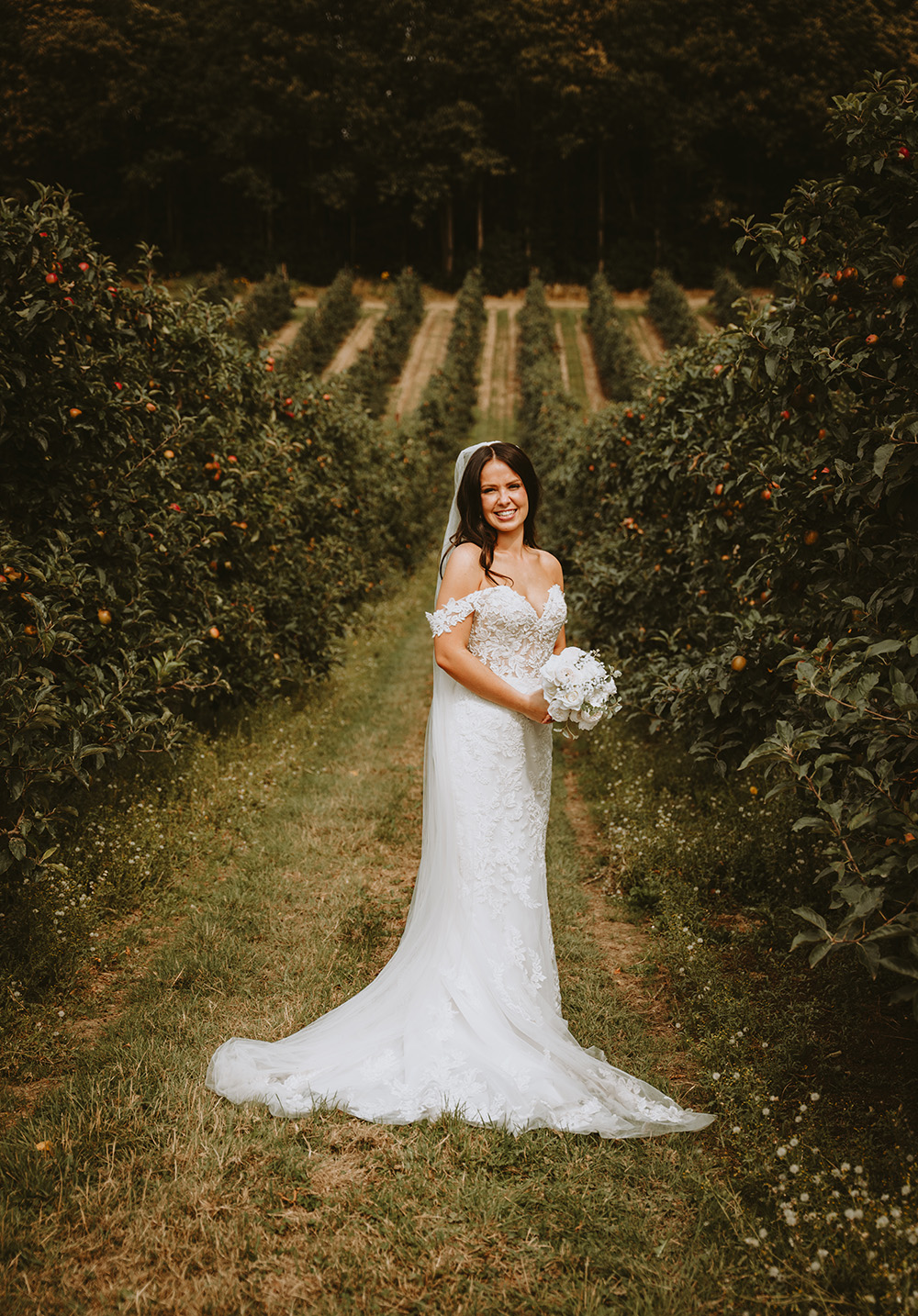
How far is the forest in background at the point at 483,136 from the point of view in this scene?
44.6 meters

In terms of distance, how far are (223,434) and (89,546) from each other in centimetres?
182

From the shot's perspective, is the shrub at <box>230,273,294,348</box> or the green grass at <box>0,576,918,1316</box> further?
the shrub at <box>230,273,294,348</box>

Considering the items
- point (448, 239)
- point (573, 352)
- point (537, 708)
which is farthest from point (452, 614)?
point (448, 239)

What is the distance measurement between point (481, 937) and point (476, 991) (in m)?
0.21

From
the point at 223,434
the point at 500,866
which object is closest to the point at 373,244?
the point at 223,434

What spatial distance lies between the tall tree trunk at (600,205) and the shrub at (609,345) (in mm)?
9076

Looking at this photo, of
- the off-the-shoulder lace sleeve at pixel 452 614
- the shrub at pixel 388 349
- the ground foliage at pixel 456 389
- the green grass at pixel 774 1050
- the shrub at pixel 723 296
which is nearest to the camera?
the green grass at pixel 774 1050

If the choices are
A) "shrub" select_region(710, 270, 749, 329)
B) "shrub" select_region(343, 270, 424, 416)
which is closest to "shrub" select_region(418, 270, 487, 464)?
"shrub" select_region(343, 270, 424, 416)

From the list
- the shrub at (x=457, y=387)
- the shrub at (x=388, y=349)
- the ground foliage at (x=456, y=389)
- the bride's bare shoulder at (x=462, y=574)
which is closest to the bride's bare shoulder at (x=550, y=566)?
the bride's bare shoulder at (x=462, y=574)

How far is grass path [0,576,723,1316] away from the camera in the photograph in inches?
89.9

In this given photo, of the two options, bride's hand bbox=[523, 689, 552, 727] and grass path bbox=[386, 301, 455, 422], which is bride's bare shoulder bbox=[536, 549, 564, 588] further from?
grass path bbox=[386, 301, 455, 422]

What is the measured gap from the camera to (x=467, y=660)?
335 centimetres

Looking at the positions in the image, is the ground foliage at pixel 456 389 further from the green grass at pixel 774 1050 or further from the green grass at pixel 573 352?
the green grass at pixel 774 1050

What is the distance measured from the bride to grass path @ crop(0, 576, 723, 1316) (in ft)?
0.42
